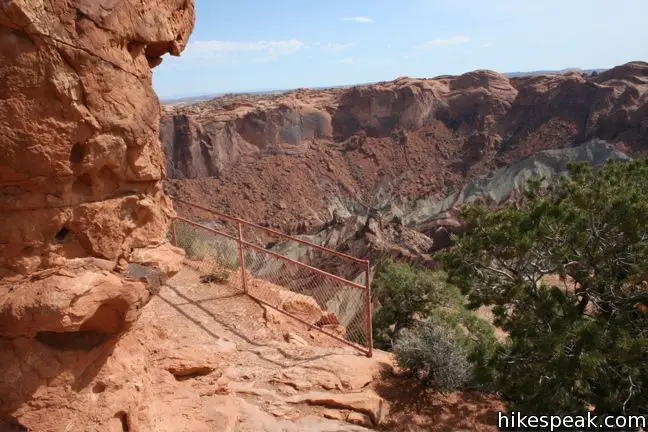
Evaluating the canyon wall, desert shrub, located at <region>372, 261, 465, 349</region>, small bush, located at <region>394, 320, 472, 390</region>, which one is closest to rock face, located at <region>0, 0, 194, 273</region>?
small bush, located at <region>394, 320, 472, 390</region>

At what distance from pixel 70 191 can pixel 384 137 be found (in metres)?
54.6

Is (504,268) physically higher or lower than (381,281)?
higher

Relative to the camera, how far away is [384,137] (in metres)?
56.5

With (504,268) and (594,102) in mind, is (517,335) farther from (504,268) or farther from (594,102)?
(594,102)

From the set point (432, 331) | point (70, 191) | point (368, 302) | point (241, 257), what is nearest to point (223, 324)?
point (241, 257)

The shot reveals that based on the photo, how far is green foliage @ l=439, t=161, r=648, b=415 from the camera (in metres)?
5.57

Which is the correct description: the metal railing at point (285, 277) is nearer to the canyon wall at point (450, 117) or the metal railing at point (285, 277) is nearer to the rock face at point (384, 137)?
the rock face at point (384, 137)

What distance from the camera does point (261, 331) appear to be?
7547 mm

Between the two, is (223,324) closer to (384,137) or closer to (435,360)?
(435,360)

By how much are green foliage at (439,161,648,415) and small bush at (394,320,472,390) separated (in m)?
0.53

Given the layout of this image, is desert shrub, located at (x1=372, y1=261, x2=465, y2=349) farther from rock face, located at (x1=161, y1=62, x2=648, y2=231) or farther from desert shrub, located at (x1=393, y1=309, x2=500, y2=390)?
rock face, located at (x1=161, y1=62, x2=648, y2=231)

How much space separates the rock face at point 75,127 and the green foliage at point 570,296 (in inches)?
187

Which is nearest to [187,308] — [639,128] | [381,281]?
[381,281]

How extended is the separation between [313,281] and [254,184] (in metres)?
28.1
